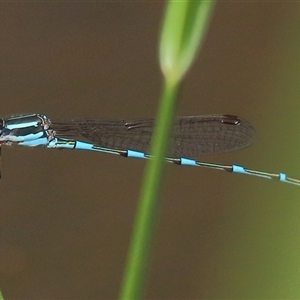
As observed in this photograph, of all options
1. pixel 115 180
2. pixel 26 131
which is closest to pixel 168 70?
pixel 26 131

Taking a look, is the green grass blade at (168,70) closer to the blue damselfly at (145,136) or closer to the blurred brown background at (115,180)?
the blue damselfly at (145,136)

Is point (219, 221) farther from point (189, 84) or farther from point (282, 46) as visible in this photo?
point (282, 46)

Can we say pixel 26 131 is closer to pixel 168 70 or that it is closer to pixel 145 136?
pixel 145 136

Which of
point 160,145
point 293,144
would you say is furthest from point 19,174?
point 160,145

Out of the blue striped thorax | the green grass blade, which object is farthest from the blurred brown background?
the green grass blade

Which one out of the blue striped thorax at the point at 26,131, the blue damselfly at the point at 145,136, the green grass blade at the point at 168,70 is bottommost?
the green grass blade at the point at 168,70

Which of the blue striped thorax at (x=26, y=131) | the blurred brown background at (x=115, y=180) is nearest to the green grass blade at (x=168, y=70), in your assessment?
the blue striped thorax at (x=26, y=131)
